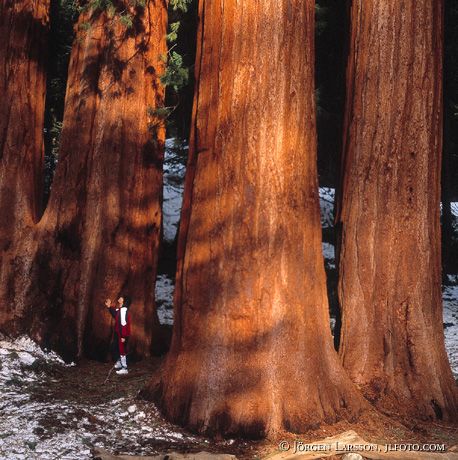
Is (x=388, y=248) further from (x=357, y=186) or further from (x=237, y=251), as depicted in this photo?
(x=237, y=251)

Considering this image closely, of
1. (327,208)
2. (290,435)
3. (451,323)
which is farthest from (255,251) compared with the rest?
(327,208)

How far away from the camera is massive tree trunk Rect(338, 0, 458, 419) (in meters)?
6.48

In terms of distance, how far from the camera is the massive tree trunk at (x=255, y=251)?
580 cm

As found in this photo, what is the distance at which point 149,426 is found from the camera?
601cm

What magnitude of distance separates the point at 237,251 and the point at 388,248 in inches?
65.0

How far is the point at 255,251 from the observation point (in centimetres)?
589

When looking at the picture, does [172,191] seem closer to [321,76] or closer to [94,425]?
[321,76]

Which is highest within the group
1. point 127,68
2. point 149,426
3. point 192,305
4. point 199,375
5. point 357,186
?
point 127,68

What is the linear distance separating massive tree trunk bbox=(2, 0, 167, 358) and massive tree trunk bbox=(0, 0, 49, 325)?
1.14ft

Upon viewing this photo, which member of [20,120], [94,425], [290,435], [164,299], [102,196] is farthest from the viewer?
[164,299]

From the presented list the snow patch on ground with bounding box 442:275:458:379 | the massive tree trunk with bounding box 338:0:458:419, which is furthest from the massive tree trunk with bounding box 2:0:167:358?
the snow patch on ground with bounding box 442:275:458:379

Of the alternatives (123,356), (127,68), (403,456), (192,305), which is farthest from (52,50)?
(403,456)

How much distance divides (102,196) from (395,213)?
5109 millimetres

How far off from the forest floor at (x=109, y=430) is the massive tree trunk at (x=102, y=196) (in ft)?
8.15
